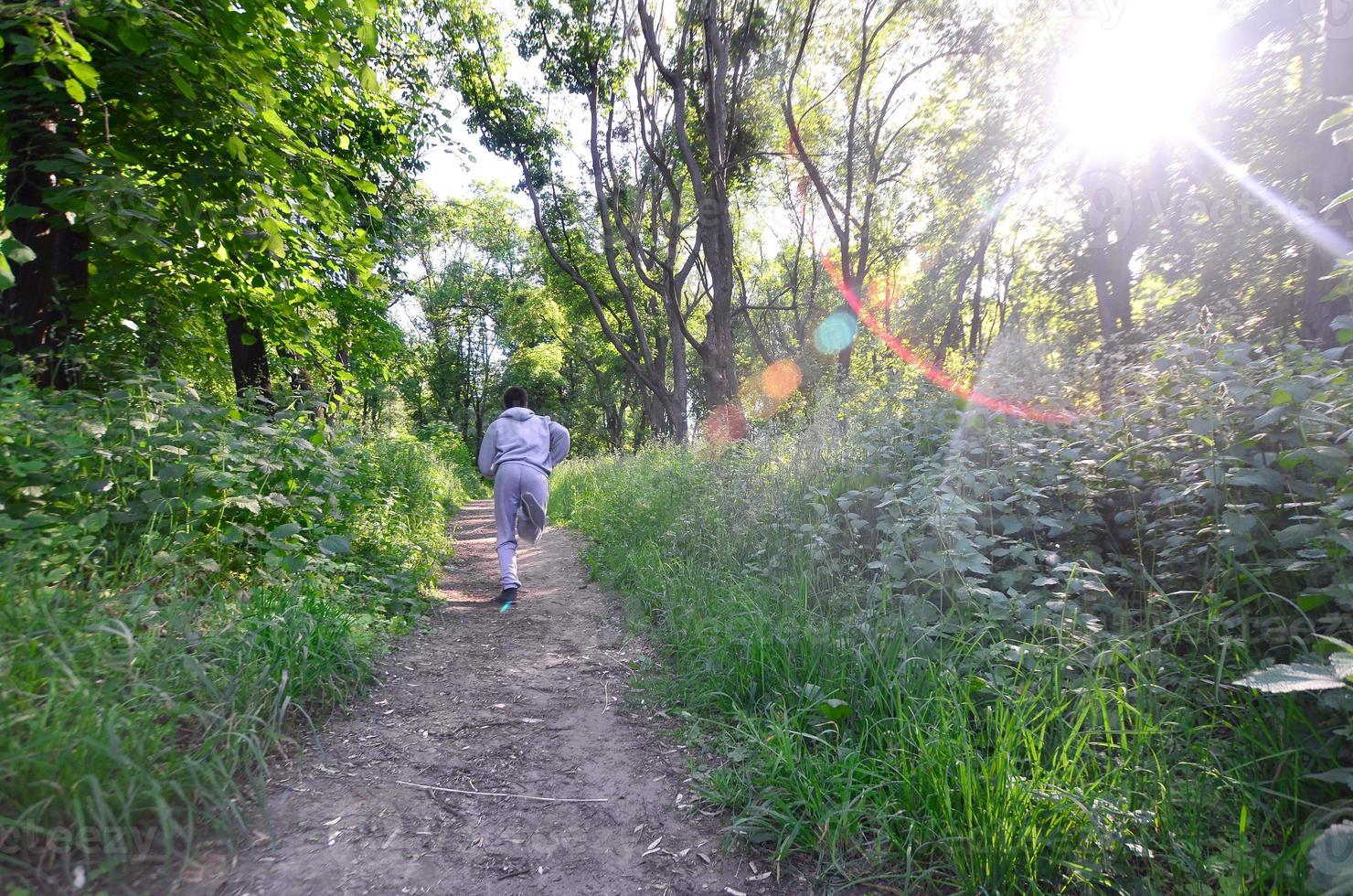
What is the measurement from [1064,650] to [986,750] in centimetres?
55

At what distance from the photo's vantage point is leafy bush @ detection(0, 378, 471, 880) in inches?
72.5

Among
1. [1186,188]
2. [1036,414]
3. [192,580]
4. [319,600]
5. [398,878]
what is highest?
[1186,188]

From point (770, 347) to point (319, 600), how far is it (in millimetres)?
31213

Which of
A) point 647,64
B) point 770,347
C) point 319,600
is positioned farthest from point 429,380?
point 319,600

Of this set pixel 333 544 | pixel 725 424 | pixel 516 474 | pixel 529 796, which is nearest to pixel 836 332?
pixel 725 424

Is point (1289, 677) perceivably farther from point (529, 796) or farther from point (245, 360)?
point (245, 360)

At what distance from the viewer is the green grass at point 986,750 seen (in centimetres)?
181

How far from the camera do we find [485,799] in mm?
2516

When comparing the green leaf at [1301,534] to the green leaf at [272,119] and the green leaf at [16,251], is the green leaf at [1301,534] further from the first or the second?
the green leaf at [272,119]

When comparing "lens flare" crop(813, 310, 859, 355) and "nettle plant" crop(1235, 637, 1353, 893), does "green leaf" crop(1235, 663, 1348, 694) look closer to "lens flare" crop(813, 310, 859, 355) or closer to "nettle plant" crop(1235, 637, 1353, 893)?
"nettle plant" crop(1235, 637, 1353, 893)

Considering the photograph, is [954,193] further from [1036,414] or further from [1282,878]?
[1282,878]

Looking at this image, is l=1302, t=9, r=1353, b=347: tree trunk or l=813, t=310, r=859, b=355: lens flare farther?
l=813, t=310, r=859, b=355: lens flare

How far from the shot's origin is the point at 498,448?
247 inches

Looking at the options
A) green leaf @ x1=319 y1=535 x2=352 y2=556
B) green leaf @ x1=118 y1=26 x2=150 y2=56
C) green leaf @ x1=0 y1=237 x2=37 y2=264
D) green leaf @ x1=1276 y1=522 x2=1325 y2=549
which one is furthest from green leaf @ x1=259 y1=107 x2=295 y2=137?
green leaf @ x1=1276 y1=522 x2=1325 y2=549
